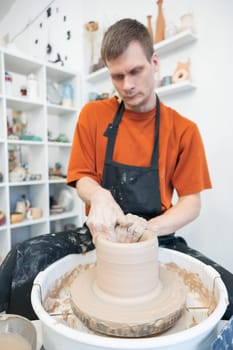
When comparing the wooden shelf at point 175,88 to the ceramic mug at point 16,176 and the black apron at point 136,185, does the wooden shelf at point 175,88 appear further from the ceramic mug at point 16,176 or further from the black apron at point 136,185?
the ceramic mug at point 16,176

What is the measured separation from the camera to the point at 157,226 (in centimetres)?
91

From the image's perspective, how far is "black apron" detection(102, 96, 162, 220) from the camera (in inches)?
41.1

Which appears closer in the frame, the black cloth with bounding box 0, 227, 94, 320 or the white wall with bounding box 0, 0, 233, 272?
the black cloth with bounding box 0, 227, 94, 320

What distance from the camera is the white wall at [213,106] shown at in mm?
1470

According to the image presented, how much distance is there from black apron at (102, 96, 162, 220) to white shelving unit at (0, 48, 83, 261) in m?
1.18

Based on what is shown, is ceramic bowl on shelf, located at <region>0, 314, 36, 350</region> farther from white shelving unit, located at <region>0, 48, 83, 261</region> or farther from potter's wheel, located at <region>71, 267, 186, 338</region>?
white shelving unit, located at <region>0, 48, 83, 261</region>

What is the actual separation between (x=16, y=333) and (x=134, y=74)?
2.92ft

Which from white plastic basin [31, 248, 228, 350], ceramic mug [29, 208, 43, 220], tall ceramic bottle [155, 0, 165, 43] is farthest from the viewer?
ceramic mug [29, 208, 43, 220]

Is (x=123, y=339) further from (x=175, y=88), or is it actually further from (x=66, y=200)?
(x=66, y=200)

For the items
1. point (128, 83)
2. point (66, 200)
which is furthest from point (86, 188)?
point (66, 200)

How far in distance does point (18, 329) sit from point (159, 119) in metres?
0.89

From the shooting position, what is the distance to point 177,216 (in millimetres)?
973

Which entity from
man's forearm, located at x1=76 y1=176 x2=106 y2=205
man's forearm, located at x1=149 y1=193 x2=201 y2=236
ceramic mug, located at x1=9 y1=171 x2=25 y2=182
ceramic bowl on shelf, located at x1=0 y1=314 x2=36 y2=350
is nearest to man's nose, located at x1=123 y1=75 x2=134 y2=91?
man's forearm, located at x1=76 y1=176 x2=106 y2=205

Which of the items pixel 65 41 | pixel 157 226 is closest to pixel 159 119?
pixel 157 226
